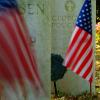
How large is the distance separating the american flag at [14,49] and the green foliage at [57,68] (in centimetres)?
→ 681

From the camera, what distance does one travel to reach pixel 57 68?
9461mm

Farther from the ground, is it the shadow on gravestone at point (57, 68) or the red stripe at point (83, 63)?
the red stripe at point (83, 63)

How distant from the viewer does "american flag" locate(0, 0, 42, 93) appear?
2.27m

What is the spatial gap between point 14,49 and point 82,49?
5.46 meters

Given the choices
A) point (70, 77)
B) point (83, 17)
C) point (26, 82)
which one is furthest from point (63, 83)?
point (26, 82)

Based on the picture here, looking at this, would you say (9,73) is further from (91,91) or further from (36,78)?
(91,91)

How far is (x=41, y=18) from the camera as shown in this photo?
15.4 feet

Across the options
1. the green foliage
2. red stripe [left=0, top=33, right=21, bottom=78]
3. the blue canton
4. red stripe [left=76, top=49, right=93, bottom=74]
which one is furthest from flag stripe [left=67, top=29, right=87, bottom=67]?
red stripe [left=0, top=33, right=21, bottom=78]

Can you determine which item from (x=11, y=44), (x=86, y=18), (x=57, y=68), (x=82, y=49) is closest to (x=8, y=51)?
(x=11, y=44)

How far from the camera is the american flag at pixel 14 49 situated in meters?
2.27

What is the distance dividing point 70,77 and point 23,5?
5748 millimetres

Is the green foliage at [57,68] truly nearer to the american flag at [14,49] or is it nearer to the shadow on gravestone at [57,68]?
the shadow on gravestone at [57,68]

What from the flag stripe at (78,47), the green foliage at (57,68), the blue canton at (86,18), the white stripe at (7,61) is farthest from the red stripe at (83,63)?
the white stripe at (7,61)

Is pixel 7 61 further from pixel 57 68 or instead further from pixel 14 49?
pixel 57 68
